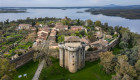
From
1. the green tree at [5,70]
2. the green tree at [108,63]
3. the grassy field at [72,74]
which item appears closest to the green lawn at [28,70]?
the grassy field at [72,74]

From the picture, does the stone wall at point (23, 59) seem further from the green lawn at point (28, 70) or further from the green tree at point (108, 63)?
the green tree at point (108, 63)

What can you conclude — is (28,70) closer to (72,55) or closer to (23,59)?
(23,59)

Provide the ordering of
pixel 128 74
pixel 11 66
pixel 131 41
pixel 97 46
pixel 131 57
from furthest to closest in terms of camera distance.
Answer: pixel 131 41 < pixel 97 46 < pixel 131 57 < pixel 128 74 < pixel 11 66

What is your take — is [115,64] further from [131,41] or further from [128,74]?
[131,41]

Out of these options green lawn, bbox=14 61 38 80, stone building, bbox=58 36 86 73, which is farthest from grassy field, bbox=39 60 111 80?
green lawn, bbox=14 61 38 80

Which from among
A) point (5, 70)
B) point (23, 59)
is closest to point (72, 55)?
point (23, 59)

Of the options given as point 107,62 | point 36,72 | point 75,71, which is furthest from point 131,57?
point 36,72

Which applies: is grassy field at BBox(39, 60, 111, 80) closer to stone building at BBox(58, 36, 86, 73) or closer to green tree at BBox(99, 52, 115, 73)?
stone building at BBox(58, 36, 86, 73)
